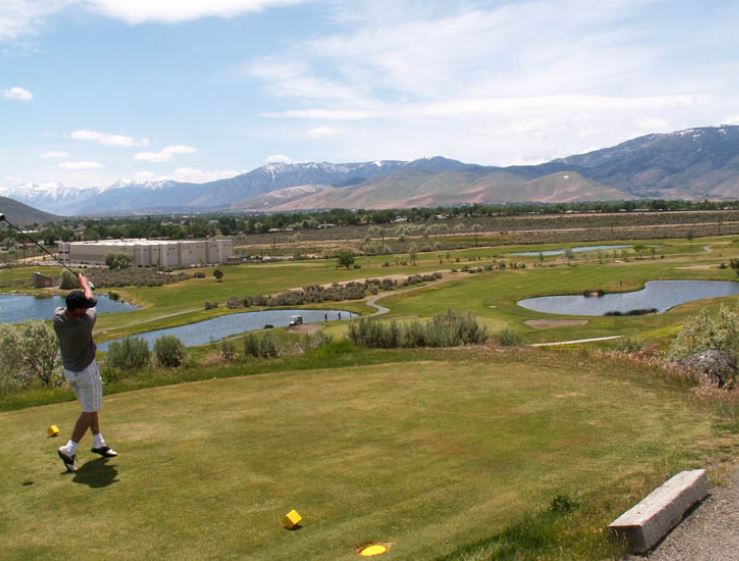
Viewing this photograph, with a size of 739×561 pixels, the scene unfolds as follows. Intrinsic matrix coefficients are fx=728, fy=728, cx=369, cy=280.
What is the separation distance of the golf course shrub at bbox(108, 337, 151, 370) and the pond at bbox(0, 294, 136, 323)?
70049mm

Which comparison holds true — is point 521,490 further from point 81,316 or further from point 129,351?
point 129,351

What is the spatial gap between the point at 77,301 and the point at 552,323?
53760 mm

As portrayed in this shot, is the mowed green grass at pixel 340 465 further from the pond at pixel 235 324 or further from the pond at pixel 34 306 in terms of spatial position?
the pond at pixel 34 306

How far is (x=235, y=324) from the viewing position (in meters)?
75.8

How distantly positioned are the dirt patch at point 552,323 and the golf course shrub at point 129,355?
1480 inches

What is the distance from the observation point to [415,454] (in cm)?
1192

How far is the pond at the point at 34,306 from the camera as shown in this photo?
9505 cm

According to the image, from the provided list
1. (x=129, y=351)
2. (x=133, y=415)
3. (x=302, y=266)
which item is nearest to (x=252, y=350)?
(x=129, y=351)

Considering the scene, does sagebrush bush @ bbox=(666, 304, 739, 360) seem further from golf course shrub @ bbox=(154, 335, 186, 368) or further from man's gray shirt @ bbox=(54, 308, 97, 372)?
man's gray shirt @ bbox=(54, 308, 97, 372)

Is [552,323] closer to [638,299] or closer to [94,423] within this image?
[638,299]

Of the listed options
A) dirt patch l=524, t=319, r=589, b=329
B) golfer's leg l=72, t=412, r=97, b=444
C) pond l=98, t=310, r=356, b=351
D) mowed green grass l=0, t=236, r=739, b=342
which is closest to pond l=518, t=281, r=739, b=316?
mowed green grass l=0, t=236, r=739, b=342

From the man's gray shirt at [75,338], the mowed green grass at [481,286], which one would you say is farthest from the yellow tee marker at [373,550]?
the mowed green grass at [481,286]

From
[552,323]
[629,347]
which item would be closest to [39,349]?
[629,347]

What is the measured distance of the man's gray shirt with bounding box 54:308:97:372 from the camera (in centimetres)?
1136
